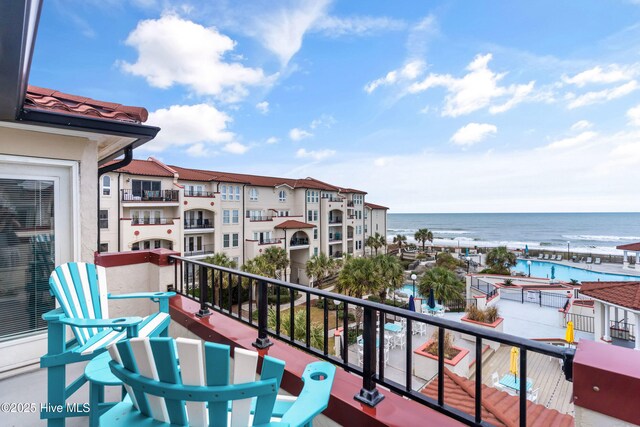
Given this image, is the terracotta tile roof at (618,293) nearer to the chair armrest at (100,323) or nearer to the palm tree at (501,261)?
the chair armrest at (100,323)

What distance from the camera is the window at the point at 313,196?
26353mm

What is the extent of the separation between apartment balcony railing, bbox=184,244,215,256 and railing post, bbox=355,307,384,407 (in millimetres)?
19851

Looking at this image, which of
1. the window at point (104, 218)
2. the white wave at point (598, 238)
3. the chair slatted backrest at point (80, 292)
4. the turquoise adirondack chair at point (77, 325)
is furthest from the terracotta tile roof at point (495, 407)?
the white wave at point (598, 238)

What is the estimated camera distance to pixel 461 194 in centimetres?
8812

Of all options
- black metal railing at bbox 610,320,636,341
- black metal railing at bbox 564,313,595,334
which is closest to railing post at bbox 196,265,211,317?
black metal railing at bbox 610,320,636,341

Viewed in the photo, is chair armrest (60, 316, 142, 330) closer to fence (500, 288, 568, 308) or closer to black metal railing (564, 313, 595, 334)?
black metal railing (564, 313, 595, 334)

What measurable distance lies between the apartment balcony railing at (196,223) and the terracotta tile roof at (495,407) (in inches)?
719

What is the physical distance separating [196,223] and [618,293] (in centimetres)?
2035

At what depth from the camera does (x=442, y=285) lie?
14992mm

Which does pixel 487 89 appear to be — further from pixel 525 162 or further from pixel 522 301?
pixel 525 162

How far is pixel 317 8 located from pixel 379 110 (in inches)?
557

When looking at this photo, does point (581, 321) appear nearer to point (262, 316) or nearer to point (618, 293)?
point (618, 293)

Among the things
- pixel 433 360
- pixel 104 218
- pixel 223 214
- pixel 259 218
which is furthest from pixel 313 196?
pixel 433 360

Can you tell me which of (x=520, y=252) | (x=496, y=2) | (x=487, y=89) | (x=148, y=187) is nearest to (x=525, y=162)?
(x=520, y=252)
